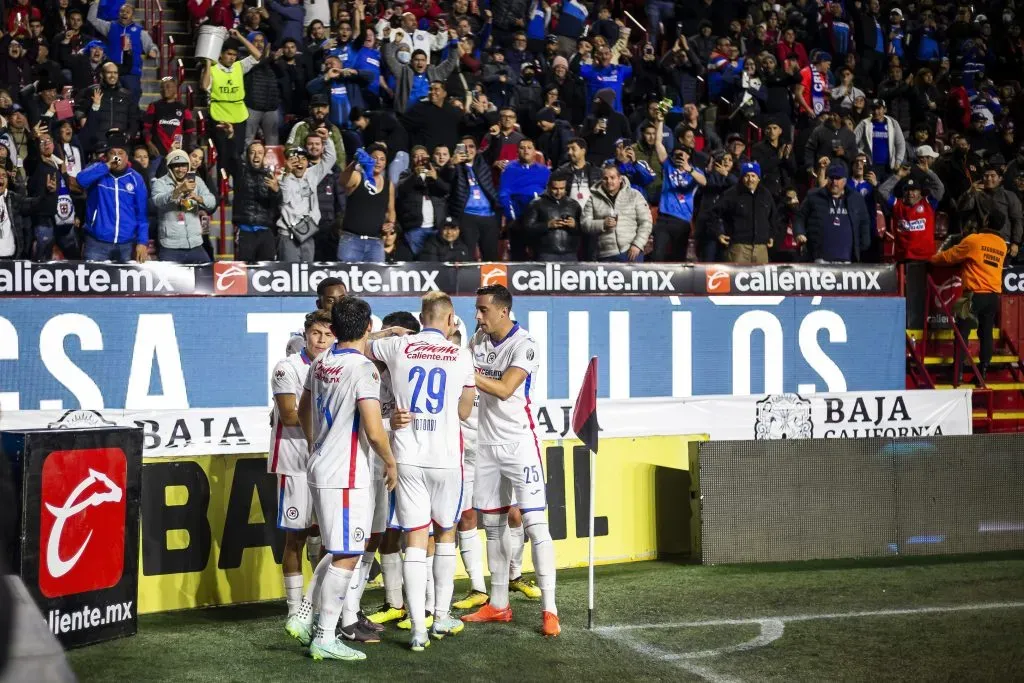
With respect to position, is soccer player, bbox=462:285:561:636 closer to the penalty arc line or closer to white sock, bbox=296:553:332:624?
the penalty arc line

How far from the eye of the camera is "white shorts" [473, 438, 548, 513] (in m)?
8.08

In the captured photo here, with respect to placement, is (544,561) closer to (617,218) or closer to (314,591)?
(314,591)

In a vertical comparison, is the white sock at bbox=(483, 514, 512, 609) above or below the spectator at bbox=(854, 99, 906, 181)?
below

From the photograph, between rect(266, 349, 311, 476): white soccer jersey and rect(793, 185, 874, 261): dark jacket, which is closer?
rect(266, 349, 311, 476): white soccer jersey

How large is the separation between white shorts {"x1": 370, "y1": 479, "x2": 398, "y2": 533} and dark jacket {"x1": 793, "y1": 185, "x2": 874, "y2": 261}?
8734 mm

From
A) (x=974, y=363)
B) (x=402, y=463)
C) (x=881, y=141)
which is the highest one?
(x=881, y=141)

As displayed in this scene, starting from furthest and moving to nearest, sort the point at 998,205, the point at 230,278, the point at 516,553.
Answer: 1. the point at 998,205
2. the point at 230,278
3. the point at 516,553

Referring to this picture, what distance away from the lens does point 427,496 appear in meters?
7.50

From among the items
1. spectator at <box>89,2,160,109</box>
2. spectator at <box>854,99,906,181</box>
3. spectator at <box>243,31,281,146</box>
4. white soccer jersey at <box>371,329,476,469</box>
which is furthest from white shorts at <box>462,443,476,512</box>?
spectator at <box>854,99,906,181</box>

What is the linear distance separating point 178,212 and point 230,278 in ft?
3.41

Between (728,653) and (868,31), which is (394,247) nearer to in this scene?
(728,653)

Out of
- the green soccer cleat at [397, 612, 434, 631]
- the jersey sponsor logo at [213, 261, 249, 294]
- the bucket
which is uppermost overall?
the bucket

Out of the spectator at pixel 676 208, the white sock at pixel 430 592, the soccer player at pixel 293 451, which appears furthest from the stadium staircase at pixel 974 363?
the soccer player at pixel 293 451

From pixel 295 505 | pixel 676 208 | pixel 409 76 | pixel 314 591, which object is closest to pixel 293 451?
pixel 295 505
